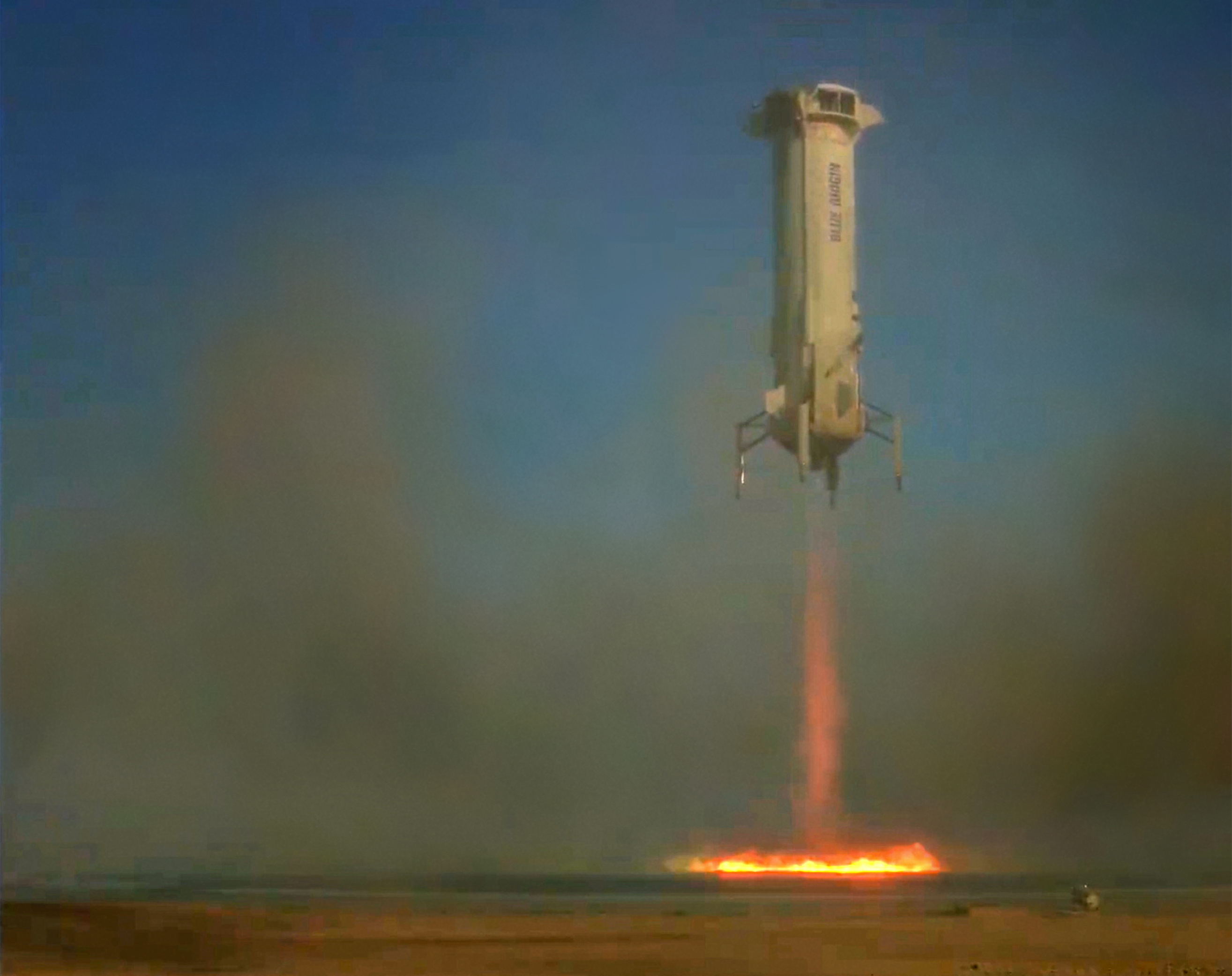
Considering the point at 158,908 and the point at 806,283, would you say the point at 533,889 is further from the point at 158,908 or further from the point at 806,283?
the point at 806,283

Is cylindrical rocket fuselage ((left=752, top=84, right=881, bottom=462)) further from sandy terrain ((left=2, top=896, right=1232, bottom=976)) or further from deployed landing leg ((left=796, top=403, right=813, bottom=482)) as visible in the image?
sandy terrain ((left=2, top=896, right=1232, bottom=976))

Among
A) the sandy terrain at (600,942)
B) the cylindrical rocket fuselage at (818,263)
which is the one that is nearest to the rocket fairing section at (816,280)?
the cylindrical rocket fuselage at (818,263)

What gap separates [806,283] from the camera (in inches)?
829

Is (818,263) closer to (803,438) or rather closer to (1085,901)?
(803,438)

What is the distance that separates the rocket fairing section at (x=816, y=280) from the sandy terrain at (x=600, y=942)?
5481 millimetres

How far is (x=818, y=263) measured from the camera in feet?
69.2

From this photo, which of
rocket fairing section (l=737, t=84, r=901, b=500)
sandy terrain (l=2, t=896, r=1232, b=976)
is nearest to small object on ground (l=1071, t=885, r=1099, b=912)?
sandy terrain (l=2, t=896, r=1232, b=976)

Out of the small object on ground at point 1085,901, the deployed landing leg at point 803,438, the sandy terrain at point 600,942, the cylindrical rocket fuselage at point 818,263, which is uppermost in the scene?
the cylindrical rocket fuselage at point 818,263

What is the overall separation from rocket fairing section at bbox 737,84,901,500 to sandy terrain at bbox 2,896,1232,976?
18.0ft

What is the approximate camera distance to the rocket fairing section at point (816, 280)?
68.5 ft

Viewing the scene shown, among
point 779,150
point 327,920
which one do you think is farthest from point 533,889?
point 779,150

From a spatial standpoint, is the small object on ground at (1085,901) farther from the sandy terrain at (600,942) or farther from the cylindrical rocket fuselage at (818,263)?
the cylindrical rocket fuselage at (818,263)

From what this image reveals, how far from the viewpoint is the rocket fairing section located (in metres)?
20.9

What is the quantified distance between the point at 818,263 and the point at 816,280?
0.70 ft
